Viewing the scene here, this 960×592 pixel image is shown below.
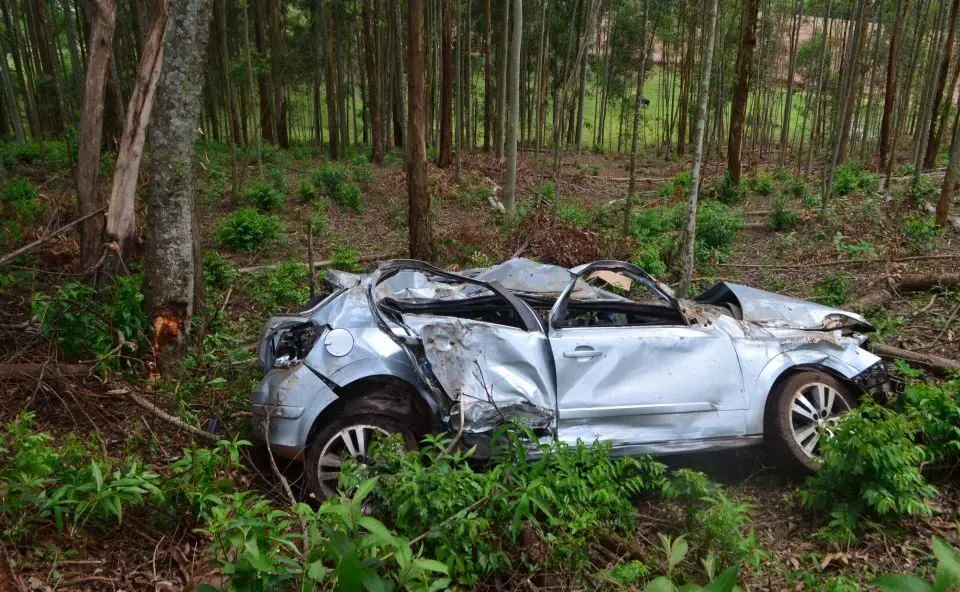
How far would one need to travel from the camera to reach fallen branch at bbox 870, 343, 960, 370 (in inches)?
208

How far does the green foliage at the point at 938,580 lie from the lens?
1.17m

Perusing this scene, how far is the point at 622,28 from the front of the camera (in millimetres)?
27562

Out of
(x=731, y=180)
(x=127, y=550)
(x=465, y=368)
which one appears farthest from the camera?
(x=731, y=180)

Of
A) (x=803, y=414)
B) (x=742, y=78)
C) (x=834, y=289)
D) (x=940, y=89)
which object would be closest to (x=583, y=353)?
(x=803, y=414)

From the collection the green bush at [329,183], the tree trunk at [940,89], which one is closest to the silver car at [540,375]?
the green bush at [329,183]

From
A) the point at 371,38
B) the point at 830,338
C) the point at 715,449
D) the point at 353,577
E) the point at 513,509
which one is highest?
the point at 371,38

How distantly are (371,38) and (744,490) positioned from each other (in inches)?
791

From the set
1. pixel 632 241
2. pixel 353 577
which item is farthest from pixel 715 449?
pixel 632 241

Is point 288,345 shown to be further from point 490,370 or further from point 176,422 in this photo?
point 490,370

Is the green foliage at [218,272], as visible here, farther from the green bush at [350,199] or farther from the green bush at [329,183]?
the green bush at [329,183]

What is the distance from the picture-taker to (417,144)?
29.9ft

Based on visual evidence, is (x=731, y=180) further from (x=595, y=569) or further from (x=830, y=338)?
(x=595, y=569)

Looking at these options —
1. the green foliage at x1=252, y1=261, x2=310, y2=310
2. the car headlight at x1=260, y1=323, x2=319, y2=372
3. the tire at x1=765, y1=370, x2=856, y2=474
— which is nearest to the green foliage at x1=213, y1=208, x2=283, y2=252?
the green foliage at x1=252, y1=261, x2=310, y2=310

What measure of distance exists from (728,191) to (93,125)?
13569 mm
